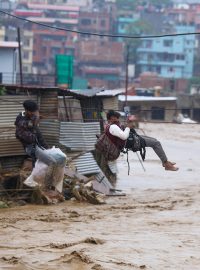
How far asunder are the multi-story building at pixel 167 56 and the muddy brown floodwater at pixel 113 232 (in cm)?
6982

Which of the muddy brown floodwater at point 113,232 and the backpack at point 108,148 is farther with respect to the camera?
the backpack at point 108,148

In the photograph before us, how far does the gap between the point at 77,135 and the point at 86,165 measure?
62cm

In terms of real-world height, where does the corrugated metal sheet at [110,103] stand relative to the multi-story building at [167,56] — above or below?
above

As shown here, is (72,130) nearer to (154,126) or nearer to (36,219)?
(36,219)

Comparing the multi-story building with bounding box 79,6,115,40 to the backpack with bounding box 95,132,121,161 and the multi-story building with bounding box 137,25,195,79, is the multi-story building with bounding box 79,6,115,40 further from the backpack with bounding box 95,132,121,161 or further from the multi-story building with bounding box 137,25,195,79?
the backpack with bounding box 95,132,121,161

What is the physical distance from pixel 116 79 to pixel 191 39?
476 inches

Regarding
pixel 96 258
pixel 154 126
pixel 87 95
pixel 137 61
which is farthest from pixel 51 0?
pixel 96 258

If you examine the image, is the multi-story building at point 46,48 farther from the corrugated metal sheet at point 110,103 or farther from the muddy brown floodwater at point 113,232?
the muddy brown floodwater at point 113,232

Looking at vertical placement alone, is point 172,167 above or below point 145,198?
above

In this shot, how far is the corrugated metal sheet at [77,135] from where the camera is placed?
16.4 m

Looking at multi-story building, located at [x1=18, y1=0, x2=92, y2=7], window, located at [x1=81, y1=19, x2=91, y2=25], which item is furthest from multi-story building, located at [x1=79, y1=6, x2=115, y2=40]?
multi-story building, located at [x1=18, y1=0, x2=92, y2=7]

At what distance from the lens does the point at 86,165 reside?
16.8 metres

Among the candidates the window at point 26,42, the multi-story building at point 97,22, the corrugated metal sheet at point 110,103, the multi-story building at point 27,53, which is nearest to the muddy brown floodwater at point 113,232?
the corrugated metal sheet at point 110,103

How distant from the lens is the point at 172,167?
13.2 metres
